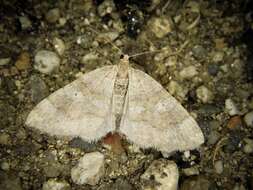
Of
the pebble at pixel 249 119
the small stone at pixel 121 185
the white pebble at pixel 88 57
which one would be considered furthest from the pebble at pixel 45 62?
the pebble at pixel 249 119

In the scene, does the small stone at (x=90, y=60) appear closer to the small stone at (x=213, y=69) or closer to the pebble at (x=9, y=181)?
the small stone at (x=213, y=69)

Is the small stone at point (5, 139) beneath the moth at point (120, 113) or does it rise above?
beneath

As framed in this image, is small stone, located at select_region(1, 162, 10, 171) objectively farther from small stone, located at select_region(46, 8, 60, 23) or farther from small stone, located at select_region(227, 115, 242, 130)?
small stone, located at select_region(227, 115, 242, 130)

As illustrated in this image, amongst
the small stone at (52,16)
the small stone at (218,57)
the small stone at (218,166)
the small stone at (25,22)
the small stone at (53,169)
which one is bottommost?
the small stone at (53,169)

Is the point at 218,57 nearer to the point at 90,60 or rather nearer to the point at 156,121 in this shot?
the point at 156,121

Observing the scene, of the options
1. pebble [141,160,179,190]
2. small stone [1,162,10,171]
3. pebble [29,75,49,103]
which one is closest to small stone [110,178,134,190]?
pebble [141,160,179,190]

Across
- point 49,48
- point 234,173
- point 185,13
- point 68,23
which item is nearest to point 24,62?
point 49,48
